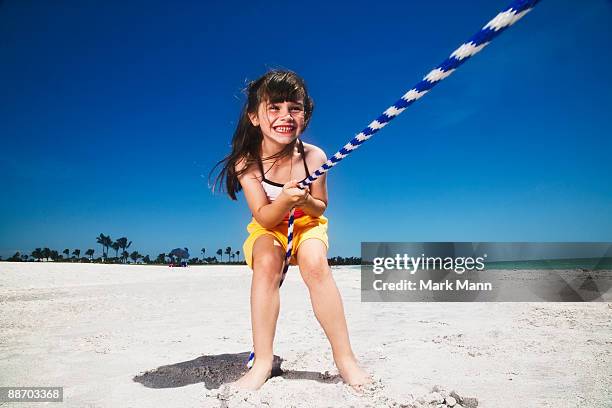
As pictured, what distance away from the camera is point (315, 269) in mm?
2260

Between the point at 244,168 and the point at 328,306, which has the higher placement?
the point at 244,168

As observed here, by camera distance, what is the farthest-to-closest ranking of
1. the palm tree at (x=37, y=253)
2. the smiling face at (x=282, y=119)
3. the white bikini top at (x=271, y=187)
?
the palm tree at (x=37, y=253) → the white bikini top at (x=271, y=187) → the smiling face at (x=282, y=119)

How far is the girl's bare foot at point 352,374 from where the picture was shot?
2086mm

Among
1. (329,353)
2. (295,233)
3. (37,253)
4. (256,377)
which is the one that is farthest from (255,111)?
(37,253)

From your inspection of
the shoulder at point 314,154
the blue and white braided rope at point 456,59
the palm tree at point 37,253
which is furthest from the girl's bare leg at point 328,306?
the palm tree at point 37,253

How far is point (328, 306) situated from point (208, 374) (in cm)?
95

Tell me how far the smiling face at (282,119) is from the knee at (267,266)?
643 millimetres

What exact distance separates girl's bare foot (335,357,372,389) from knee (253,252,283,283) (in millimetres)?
574

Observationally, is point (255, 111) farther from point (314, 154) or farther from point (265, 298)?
point (265, 298)

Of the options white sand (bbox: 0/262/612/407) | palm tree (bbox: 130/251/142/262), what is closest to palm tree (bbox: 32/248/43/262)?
palm tree (bbox: 130/251/142/262)

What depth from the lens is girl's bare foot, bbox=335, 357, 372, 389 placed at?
209cm

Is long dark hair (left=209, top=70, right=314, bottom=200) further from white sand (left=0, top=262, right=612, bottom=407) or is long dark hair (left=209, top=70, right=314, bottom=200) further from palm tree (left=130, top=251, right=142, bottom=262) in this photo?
palm tree (left=130, top=251, right=142, bottom=262)

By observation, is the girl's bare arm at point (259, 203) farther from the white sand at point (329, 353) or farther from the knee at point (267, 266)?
the white sand at point (329, 353)

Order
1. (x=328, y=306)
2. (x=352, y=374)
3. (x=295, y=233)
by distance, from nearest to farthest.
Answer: (x=352, y=374) < (x=328, y=306) < (x=295, y=233)
